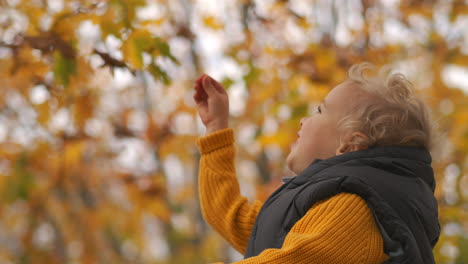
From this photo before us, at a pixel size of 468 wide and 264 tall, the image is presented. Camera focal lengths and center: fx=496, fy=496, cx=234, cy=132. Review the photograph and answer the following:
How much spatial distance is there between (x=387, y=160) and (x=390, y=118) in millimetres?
128

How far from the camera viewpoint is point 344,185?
1052mm

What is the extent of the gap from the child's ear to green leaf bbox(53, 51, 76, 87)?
38.0 inches

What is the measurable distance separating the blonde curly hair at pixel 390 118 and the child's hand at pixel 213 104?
38cm

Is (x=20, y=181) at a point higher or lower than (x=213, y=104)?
lower

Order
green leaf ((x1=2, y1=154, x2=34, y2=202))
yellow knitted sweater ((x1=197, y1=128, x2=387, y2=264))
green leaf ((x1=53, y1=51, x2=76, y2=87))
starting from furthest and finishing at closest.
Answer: green leaf ((x1=2, y1=154, x2=34, y2=202)) < green leaf ((x1=53, y1=51, x2=76, y2=87)) < yellow knitted sweater ((x1=197, y1=128, x2=387, y2=264))

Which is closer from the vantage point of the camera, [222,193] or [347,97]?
[347,97]

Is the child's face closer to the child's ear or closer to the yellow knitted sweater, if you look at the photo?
the child's ear

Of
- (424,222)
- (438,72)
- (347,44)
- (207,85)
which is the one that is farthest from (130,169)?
(424,222)

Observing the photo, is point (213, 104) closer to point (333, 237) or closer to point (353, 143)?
point (353, 143)

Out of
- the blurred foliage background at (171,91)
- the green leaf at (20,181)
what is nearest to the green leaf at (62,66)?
the blurred foliage background at (171,91)

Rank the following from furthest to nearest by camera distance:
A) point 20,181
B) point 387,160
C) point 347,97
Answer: point 20,181, point 347,97, point 387,160

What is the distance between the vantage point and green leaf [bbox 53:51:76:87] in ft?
5.53

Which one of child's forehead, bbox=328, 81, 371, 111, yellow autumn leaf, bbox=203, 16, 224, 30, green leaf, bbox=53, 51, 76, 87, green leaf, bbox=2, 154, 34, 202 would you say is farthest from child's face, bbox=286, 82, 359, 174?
green leaf, bbox=2, 154, 34, 202

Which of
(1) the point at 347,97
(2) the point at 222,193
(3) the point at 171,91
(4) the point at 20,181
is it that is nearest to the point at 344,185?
(1) the point at 347,97
